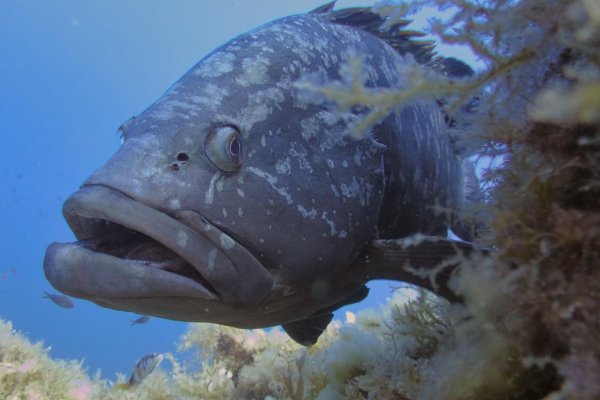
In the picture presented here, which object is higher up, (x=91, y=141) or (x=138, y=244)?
(x=91, y=141)

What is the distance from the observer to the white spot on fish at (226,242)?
279cm

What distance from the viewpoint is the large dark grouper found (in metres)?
2.62

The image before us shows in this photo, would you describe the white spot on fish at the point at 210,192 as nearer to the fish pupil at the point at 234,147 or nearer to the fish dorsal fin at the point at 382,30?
the fish pupil at the point at 234,147

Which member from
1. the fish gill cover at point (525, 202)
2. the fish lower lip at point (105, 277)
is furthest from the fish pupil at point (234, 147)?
the fish gill cover at point (525, 202)

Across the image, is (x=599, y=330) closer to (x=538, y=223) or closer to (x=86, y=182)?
(x=538, y=223)

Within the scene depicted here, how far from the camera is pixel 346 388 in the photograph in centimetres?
357

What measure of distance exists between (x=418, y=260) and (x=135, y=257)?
1744 millimetres

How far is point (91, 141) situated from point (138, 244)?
15762 centimetres

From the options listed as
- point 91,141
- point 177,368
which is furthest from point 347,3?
point 91,141

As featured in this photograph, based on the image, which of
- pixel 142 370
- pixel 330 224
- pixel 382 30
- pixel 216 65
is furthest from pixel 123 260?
pixel 142 370

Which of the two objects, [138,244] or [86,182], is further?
[138,244]

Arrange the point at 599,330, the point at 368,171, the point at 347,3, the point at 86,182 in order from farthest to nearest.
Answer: the point at 347,3 < the point at 368,171 < the point at 86,182 < the point at 599,330

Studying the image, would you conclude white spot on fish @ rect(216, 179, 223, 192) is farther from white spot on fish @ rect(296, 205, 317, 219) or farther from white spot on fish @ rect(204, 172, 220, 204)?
white spot on fish @ rect(296, 205, 317, 219)

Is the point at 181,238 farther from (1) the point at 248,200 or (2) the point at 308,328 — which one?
(2) the point at 308,328
